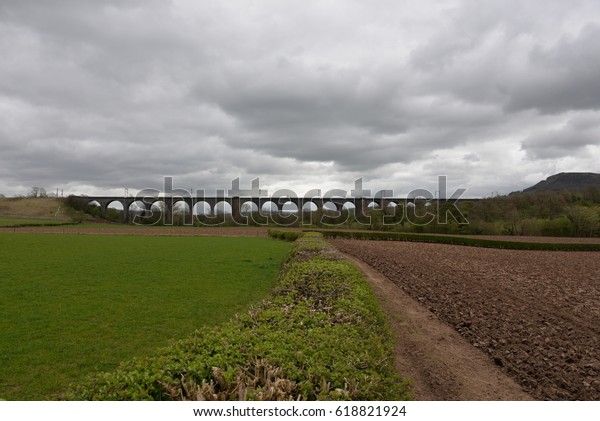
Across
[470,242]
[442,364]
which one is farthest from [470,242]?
[442,364]

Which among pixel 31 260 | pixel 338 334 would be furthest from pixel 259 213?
pixel 338 334

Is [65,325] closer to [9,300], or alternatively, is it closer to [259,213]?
[9,300]

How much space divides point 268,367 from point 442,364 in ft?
13.9

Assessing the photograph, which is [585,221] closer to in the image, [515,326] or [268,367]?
[515,326]

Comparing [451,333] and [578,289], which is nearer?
[451,333]

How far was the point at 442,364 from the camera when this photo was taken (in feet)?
19.9

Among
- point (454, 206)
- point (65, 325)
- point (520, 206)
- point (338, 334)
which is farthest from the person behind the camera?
point (520, 206)

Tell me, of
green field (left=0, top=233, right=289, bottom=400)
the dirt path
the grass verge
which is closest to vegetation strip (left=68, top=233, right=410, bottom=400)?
green field (left=0, top=233, right=289, bottom=400)

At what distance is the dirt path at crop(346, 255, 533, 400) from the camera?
5.15m

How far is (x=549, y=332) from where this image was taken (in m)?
7.57

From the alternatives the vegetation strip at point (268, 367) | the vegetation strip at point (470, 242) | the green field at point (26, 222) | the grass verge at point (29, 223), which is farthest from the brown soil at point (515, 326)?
the green field at point (26, 222)

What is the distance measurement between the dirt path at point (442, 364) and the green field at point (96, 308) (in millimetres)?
3899
